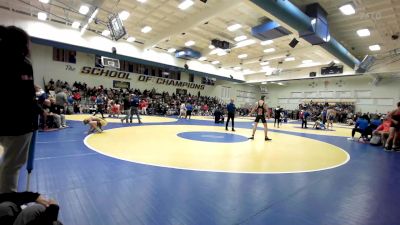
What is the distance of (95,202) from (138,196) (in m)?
0.50

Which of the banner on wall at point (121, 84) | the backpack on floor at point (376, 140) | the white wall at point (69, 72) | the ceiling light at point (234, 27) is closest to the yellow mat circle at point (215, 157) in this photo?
the backpack on floor at point (376, 140)

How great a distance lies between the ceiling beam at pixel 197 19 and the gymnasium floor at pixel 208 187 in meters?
8.09

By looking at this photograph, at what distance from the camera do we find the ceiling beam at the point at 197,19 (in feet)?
35.8

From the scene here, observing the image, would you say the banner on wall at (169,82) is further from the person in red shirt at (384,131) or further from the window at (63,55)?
the person in red shirt at (384,131)

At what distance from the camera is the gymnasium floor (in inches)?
98.4

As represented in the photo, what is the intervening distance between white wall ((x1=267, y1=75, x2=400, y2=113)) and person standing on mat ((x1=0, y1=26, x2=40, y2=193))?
103ft

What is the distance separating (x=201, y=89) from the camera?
33.4 meters

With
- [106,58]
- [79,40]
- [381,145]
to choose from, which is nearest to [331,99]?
[381,145]

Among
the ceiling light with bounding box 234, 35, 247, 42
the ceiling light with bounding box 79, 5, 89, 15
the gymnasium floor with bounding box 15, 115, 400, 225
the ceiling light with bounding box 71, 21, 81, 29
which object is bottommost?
the gymnasium floor with bounding box 15, 115, 400, 225

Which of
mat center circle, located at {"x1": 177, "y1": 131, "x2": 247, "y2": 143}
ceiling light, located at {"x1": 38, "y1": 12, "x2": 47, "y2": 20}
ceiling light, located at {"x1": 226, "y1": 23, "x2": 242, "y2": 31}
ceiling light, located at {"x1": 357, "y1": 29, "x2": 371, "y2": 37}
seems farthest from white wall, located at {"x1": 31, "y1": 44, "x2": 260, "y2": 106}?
ceiling light, located at {"x1": 357, "y1": 29, "x2": 371, "y2": 37}

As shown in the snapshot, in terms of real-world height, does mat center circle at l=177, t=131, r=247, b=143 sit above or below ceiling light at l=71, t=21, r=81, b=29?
below

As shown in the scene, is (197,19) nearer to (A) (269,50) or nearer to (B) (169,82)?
(A) (269,50)

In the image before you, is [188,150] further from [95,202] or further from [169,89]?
[169,89]

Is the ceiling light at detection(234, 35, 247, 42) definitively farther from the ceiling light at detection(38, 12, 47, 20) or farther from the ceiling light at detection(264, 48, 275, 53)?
the ceiling light at detection(38, 12, 47, 20)
